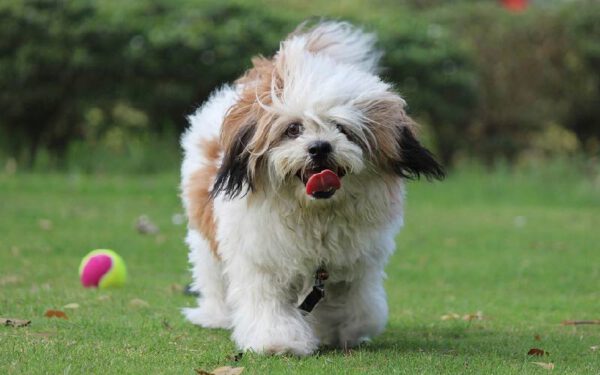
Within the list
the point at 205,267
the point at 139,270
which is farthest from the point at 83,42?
the point at 205,267

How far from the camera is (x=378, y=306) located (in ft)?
17.5

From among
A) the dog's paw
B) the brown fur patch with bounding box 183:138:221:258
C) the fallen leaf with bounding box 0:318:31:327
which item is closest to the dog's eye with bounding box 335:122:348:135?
the brown fur patch with bounding box 183:138:221:258

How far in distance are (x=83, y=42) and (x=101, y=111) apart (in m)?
1.01

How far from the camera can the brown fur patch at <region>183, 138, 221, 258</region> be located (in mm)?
5617

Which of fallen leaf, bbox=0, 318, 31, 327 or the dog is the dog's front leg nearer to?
the dog

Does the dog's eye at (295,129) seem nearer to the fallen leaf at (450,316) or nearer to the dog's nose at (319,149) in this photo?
the dog's nose at (319,149)

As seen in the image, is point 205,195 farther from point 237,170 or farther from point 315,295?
point 315,295

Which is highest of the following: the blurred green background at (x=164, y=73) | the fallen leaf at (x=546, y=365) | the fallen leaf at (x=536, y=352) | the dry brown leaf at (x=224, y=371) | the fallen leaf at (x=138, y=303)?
the blurred green background at (x=164, y=73)

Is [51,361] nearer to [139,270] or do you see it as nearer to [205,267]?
[205,267]

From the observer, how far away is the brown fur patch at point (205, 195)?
221 inches

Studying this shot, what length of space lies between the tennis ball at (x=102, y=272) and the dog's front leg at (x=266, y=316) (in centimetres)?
202

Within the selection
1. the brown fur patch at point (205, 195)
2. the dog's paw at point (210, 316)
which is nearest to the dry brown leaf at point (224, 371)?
the brown fur patch at point (205, 195)

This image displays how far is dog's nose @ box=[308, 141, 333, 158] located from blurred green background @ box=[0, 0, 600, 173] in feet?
26.3

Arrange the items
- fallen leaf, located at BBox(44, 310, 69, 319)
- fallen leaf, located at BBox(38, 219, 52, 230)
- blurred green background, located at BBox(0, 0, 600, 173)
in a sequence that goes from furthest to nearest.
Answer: blurred green background, located at BBox(0, 0, 600, 173) → fallen leaf, located at BBox(38, 219, 52, 230) → fallen leaf, located at BBox(44, 310, 69, 319)
